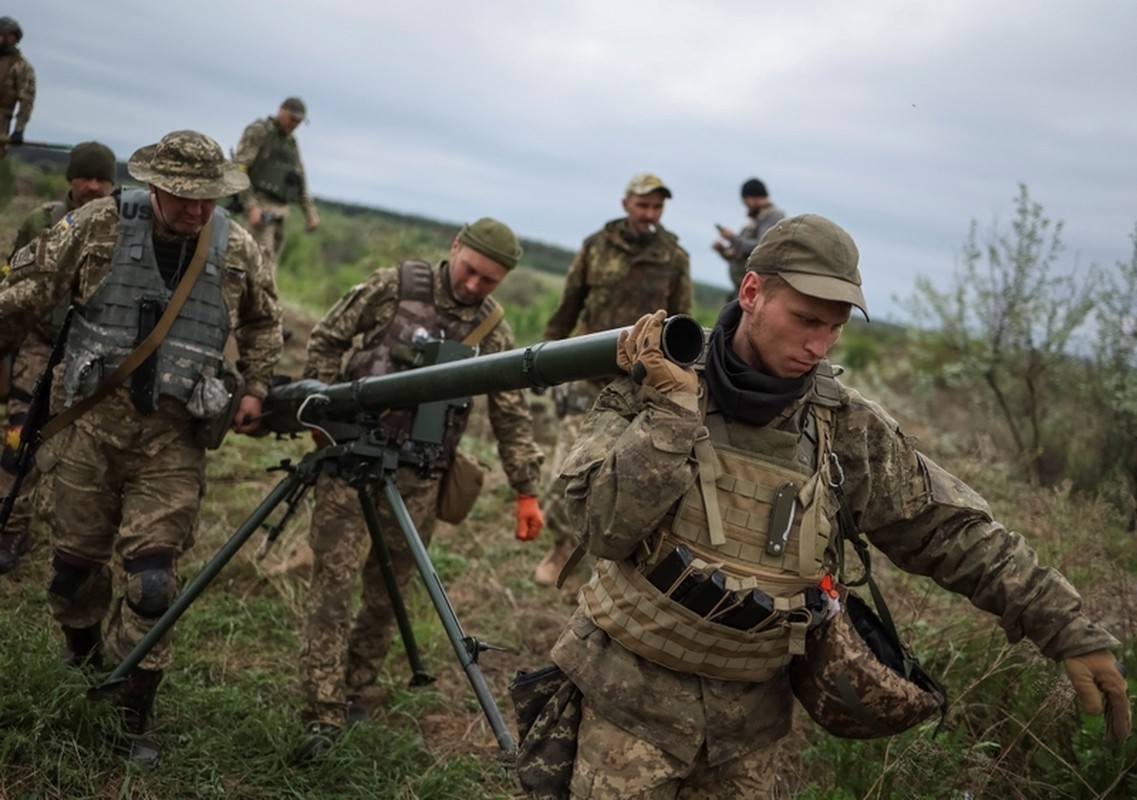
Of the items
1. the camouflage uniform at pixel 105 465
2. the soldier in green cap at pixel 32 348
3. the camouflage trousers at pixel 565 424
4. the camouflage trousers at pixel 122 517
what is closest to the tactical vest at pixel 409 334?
the camouflage uniform at pixel 105 465

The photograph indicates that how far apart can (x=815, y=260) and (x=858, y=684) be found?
3.51 feet

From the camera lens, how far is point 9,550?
5633mm

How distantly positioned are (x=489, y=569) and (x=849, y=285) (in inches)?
196

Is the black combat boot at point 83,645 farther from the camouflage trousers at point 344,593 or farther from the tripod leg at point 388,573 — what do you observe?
the tripod leg at point 388,573

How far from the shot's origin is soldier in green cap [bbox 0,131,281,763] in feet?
13.9

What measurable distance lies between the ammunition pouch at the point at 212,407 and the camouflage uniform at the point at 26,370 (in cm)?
169

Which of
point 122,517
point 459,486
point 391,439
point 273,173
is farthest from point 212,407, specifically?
point 273,173

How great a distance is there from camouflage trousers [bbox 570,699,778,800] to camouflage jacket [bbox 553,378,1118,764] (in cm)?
4

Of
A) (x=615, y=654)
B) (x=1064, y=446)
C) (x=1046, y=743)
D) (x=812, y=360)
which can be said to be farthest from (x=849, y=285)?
Result: (x=1064, y=446)

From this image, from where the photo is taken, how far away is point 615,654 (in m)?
2.80

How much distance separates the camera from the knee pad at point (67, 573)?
14.4ft

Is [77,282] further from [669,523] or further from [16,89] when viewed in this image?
[16,89]

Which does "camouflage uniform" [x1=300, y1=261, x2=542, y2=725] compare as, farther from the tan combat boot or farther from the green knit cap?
the green knit cap

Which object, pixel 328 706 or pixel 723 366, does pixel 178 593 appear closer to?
pixel 328 706
